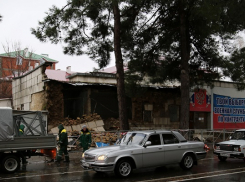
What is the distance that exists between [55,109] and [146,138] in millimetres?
11785

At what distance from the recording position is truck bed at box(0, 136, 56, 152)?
11.2 meters

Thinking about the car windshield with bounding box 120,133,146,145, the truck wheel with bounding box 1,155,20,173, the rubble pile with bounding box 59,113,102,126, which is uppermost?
the rubble pile with bounding box 59,113,102,126

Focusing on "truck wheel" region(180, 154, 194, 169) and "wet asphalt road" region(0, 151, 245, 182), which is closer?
"wet asphalt road" region(0, 151, 245, 182)

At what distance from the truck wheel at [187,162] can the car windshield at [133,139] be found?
1853 millimetres

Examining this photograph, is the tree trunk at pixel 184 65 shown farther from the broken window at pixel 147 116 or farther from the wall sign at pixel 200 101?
the wall sign at pixel 200 101

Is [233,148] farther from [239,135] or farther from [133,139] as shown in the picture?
[133,139]

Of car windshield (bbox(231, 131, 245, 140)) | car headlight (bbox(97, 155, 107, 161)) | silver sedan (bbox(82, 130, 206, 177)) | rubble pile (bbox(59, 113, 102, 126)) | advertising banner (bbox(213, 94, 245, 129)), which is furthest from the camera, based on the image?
advertising banner (bbox(213, 94, 245, 129))

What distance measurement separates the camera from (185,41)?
19.2 metres

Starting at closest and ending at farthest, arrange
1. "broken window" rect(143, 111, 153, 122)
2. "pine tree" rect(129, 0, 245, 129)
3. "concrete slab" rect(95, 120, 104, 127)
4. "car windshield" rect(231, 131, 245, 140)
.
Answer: "car windshield" rect(231, 131, 245, 140) → "pine tree" rect(129, 0, 245, 129) → "concrete slab" rect(95, 120, 104, 127) → "broken window" rect(143, 111, 153, 122)

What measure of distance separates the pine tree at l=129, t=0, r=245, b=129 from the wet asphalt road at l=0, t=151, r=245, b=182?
766 cm

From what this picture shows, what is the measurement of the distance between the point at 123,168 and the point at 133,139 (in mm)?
1389

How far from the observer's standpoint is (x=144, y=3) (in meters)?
19.5

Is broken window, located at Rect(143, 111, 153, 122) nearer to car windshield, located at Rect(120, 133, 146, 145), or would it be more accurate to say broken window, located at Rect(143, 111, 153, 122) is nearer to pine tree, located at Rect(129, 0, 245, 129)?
pine tree, located at Rect(129, 0, 245, 129)

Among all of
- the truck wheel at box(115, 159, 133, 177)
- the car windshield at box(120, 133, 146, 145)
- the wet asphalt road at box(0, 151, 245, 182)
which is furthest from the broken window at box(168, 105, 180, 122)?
the truck wheel at box(115, 159, 133, 177)
